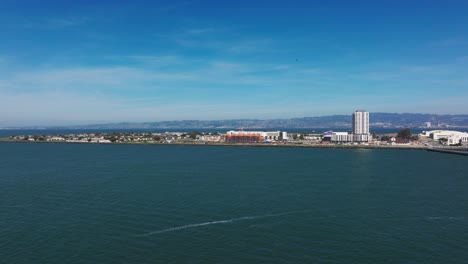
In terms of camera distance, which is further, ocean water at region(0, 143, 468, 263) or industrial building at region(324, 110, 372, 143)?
industrial building at region(324, 110, 372, 143)

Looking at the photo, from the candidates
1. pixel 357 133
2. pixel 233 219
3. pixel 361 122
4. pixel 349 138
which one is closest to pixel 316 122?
pixel 361 122

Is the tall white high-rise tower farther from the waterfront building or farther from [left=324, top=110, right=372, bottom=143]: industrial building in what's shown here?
the waterfront building

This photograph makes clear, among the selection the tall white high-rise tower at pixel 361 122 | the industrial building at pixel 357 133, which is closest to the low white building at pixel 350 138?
the industrial building at pixel 357 133

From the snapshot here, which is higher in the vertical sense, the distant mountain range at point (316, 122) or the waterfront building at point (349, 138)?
the distant mountain range at point (316, 122)

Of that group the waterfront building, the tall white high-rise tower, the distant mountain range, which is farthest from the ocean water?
the distant mountain range

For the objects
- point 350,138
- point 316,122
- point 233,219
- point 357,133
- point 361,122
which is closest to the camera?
point 233,219

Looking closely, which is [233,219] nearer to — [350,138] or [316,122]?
[350,138]

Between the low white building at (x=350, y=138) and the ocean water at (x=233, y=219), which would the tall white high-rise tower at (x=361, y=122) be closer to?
the low white building at (x=350, y=138)

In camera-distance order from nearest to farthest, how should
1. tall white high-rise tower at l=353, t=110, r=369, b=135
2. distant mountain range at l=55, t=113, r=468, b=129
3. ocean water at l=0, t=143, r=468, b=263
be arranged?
ocean water at l=0, t=143, r=468, b=263 < tall white high-rise tower at l=353, t=110, r=369, b=135 < distant mountain range at l=55, t=113, r=468, b=129

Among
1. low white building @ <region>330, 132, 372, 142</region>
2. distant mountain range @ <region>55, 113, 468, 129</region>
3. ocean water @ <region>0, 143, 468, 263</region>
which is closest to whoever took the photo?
ocean water @ <region>0, 143, 468, 263</region>
